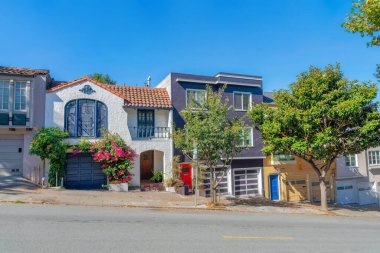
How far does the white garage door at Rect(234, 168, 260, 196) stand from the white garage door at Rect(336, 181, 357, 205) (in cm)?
910

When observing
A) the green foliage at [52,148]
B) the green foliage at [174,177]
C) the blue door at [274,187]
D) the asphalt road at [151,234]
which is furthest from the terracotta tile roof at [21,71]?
the blue door at [274,187]

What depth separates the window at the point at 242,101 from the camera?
2342 cm

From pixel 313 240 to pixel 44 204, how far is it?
11.3 m

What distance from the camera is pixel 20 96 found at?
1759cm

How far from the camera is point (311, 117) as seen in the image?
16422 millimetres

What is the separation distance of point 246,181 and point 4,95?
18407mm

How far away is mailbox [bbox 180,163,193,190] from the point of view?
20500 millimetres

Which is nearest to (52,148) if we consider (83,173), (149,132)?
(83,173)

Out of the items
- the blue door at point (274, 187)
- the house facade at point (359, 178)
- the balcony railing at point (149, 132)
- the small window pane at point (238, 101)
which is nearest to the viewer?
the balcony railing at point (149, 132)

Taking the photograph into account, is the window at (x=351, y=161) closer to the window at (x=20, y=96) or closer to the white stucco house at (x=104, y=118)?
the white stucco house at (x=104, y=118)

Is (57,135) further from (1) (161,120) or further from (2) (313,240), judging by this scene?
(2) (313,240)

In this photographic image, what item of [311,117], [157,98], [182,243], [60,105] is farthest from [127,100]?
[182,243]

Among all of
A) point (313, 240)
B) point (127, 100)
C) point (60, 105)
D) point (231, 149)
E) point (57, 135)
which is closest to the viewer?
point (313, 240)

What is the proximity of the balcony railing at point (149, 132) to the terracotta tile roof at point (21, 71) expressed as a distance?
6.79 m
